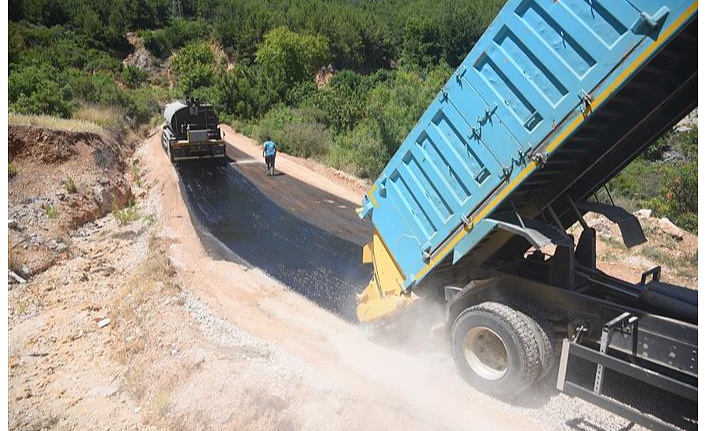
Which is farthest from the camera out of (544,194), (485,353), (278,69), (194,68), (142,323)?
(194,68)

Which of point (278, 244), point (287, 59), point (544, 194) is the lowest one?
point (278, 244)

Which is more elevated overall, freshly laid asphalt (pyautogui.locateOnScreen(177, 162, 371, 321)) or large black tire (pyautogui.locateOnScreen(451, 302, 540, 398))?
large black tire (pyautogui.locateOnScreen(451, 302, 540, 398))

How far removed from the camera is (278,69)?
115 feet

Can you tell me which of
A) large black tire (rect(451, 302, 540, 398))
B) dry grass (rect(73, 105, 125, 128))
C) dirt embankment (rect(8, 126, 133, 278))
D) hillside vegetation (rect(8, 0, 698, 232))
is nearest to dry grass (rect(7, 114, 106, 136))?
dirt embankment (rect(8, 126, 133, 278))

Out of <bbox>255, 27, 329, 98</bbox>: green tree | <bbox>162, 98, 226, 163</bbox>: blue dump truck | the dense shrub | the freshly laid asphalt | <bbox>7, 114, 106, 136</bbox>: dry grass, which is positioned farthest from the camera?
<bbox>255, 27, 329, 98</bbox>: green tree

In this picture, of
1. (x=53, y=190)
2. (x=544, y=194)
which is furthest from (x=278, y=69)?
(x=544, y=194)

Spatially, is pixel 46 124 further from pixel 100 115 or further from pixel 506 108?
pixel 506 108

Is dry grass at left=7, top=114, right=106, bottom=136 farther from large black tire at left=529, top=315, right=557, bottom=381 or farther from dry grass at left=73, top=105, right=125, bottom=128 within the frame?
large black tire at left=529, top=315, right=557, bottom=381

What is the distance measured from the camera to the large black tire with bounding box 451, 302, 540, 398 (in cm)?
445

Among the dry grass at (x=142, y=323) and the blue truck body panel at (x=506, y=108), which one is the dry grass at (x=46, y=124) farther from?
the blue truck body panel at (x=506, y=108)

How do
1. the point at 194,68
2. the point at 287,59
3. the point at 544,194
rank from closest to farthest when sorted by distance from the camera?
the point at 544,194 → the point at 287,59 → the point at 194,68

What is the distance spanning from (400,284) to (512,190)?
1900 millimetres

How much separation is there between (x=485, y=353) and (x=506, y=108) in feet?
7.95

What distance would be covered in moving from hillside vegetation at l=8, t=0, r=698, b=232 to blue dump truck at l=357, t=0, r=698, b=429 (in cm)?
867
